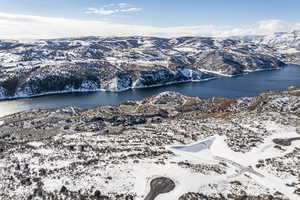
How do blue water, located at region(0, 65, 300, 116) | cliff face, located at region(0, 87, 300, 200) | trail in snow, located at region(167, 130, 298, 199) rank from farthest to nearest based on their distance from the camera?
blue water, located at region(0, 65, 300, 116) < trail in snow, located at region(167, 130, 298, 199) < cliff face, located at region(0, 87, 300, 200)

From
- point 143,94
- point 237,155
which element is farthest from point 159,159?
point 143,94

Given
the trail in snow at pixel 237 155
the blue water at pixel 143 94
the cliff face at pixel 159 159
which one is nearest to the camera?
the cliff face at pixel 159 159

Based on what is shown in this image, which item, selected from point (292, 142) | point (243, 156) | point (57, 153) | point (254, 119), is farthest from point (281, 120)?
point (57, 153)

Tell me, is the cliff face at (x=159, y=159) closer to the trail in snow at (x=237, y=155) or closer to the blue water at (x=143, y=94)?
the trail in snow at (x=237, y=155)

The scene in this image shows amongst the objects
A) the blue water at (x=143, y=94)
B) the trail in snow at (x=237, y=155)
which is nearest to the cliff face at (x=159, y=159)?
the trail in snow at (x=237, y=155)

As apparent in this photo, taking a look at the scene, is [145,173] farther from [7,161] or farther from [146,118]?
[146,118]

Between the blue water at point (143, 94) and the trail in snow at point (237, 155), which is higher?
the trail in snow at point (237, 155)

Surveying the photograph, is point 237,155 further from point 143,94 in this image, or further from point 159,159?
→ point 143,94

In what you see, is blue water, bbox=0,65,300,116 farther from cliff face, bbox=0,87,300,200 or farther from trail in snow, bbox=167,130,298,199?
trail in snow, bbox=167,130,298,199

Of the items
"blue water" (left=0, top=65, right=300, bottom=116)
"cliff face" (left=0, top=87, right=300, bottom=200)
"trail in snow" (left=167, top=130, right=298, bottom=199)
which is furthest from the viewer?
"blue water" (left=0, top=65, right=300, bottom=116)

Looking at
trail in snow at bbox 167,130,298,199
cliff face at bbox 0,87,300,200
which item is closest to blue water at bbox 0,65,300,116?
cliff face at bbox 0,87,300,200
